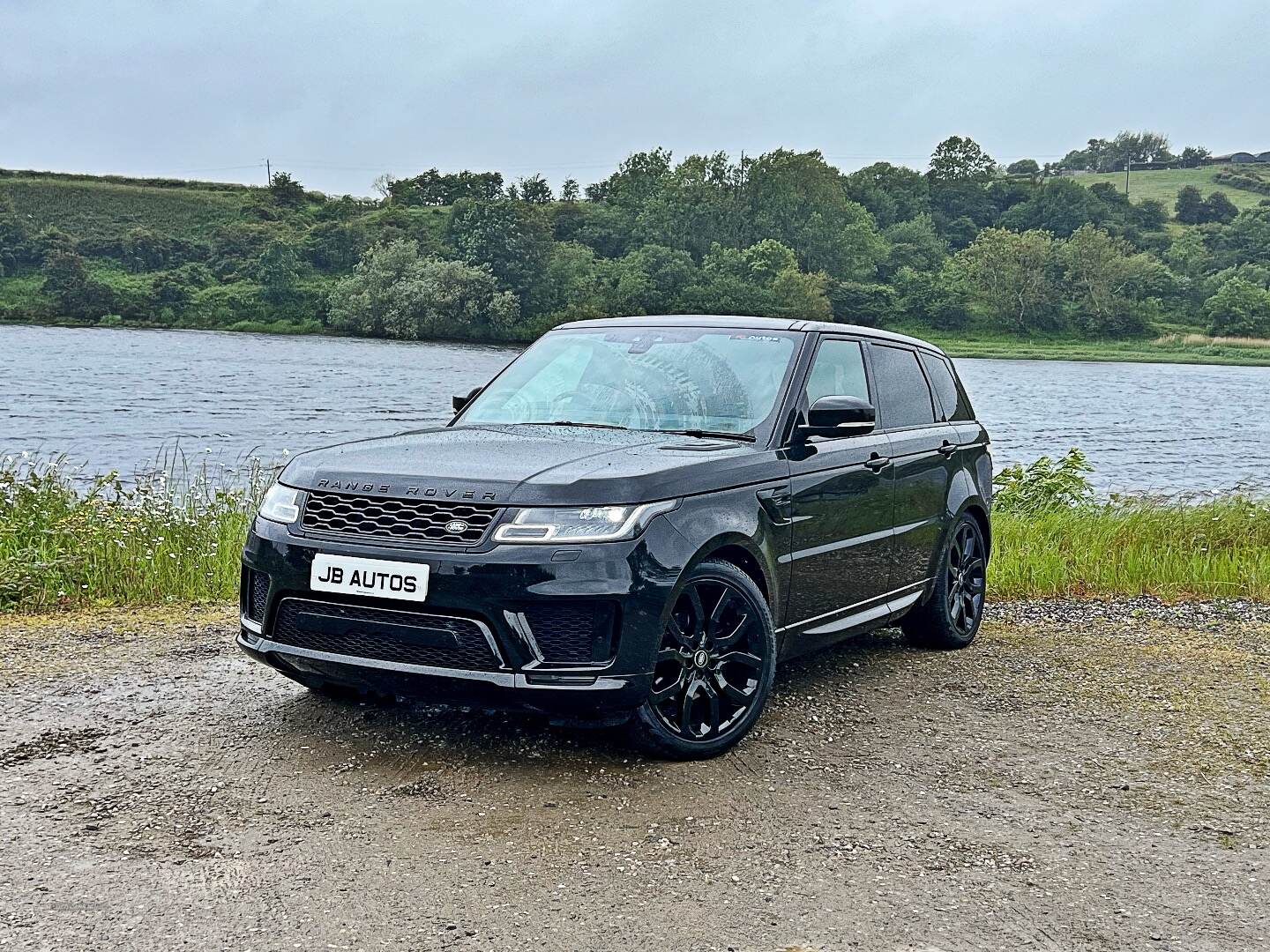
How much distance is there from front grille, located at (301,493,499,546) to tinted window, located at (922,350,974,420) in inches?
140

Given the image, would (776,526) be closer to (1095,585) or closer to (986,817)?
(986,817)

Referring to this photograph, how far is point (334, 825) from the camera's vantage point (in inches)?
163

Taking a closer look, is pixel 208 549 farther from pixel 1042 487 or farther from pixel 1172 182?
pixel 1172 182

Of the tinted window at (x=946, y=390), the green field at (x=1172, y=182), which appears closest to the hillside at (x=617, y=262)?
the green field at (x=1172, y=182)

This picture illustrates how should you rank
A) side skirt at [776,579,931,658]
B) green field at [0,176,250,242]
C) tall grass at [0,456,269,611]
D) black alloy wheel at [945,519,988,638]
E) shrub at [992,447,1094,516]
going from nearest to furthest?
side skirt at [776,579,931,658] < black alloy wheel at [945,519,988,638] < tall grass at [0,456,269,611] < shrub at [992,447,1094,516] < green field at [0,176,250,242]

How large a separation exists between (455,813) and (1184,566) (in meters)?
8.18

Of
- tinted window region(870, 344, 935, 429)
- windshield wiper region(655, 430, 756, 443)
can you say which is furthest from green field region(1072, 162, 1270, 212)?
windshield wiper region(655, 430, 756, 443)

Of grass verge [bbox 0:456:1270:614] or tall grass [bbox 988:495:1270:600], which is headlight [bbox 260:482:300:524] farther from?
tall grass [bbox 988:495:1270:600]

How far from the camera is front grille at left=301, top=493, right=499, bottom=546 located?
4484mm

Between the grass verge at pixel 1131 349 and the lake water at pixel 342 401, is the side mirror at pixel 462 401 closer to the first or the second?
the lake water at pixel 342 401

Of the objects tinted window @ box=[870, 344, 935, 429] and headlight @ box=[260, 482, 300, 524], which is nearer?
headlight @ box=[260, 482, 300, 524]

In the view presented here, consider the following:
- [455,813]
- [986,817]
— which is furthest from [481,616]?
[986,817]

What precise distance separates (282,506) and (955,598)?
3.95m

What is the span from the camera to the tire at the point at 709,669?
4.74m
